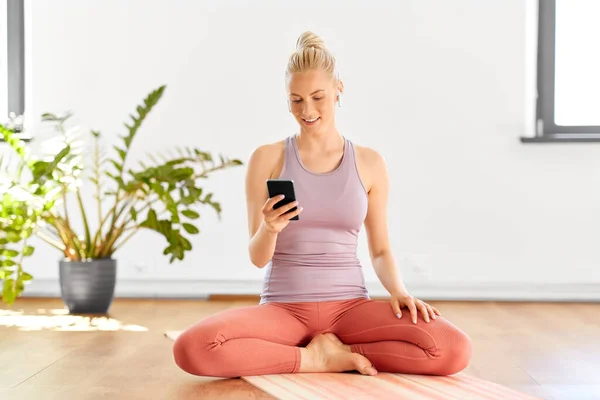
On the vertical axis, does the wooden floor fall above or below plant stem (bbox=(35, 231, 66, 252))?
below

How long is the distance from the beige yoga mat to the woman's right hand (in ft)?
1.26

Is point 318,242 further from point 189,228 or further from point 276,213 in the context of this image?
point 189,228

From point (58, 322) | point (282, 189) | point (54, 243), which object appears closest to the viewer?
point (282, 189)

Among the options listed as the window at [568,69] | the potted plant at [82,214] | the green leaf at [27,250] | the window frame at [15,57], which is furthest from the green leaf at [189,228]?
the window at [568,69]

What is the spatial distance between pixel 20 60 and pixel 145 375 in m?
2.53

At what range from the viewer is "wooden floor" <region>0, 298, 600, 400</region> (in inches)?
81.3

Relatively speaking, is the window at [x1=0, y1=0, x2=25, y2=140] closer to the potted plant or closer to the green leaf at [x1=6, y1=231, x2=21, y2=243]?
the potted plant

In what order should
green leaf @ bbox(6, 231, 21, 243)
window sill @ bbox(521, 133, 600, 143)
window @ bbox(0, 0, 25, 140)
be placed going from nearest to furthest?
green leaf @ bbox(6, 231, 21, 243) → window sill @ bbox(521, 133, 600, 143) → window @ bbox(0, 0, 25, 140)

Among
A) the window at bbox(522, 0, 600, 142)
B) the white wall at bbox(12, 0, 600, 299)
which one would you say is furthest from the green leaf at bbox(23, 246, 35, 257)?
the window at bbox(522, 0, 600, 142)

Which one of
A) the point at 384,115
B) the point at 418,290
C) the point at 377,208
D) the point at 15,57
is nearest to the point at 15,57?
the point at 15,57

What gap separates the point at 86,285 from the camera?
11.9 ft

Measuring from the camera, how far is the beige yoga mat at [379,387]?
1.95 m

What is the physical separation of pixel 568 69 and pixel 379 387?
8.93 feet

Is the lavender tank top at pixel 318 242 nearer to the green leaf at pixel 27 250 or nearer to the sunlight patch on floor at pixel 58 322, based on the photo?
the sunlight patch on floor at pixel 58 322
